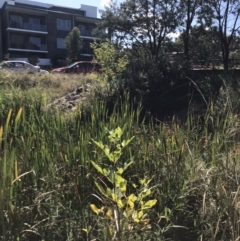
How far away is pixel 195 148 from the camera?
3.11 m

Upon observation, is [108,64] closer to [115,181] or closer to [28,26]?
[115,181]

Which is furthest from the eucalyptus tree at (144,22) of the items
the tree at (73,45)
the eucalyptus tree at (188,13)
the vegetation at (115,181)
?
the tree at (73,45)

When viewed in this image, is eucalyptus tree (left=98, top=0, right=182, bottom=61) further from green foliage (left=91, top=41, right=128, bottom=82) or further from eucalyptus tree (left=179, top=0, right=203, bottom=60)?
green foliage (left=91, top=41, right=128, bottom=82)

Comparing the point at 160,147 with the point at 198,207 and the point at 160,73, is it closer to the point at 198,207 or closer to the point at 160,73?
the point at 198,207

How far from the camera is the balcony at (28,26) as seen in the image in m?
49.9

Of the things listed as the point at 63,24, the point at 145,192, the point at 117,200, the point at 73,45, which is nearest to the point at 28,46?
the point at 63,24

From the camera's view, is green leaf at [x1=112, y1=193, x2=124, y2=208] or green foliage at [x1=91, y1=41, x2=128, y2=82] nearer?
green leaf at [x1=112, y1=193, x2=124, y2=208]

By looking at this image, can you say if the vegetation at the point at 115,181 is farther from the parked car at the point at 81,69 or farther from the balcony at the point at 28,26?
the balcony at the point at 28,26

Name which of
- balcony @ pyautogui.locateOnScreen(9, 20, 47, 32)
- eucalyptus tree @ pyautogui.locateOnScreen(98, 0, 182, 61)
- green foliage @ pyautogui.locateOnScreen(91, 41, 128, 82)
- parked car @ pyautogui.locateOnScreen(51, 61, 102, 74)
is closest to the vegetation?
green foliage @ pyautogui.locateOnScreen(91, 41, 128, 82)

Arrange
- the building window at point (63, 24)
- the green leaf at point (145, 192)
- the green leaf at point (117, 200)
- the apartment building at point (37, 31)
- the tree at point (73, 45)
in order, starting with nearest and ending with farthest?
the green leaf at point (117, 200) → the green leaf at point (145, 192) → the tree at point (73, 45) → the apartment building at point (37, 31) → the building window at point (63, 24)

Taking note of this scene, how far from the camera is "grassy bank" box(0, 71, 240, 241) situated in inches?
83.9

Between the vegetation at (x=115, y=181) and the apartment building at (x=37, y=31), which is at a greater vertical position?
the apartment building at (x=37, y=31)

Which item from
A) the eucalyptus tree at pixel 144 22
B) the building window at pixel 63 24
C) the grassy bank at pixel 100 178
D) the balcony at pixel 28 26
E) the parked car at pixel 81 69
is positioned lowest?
the grassy bank at pixel 100 178

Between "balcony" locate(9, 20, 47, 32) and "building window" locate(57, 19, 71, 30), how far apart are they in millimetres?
2201
